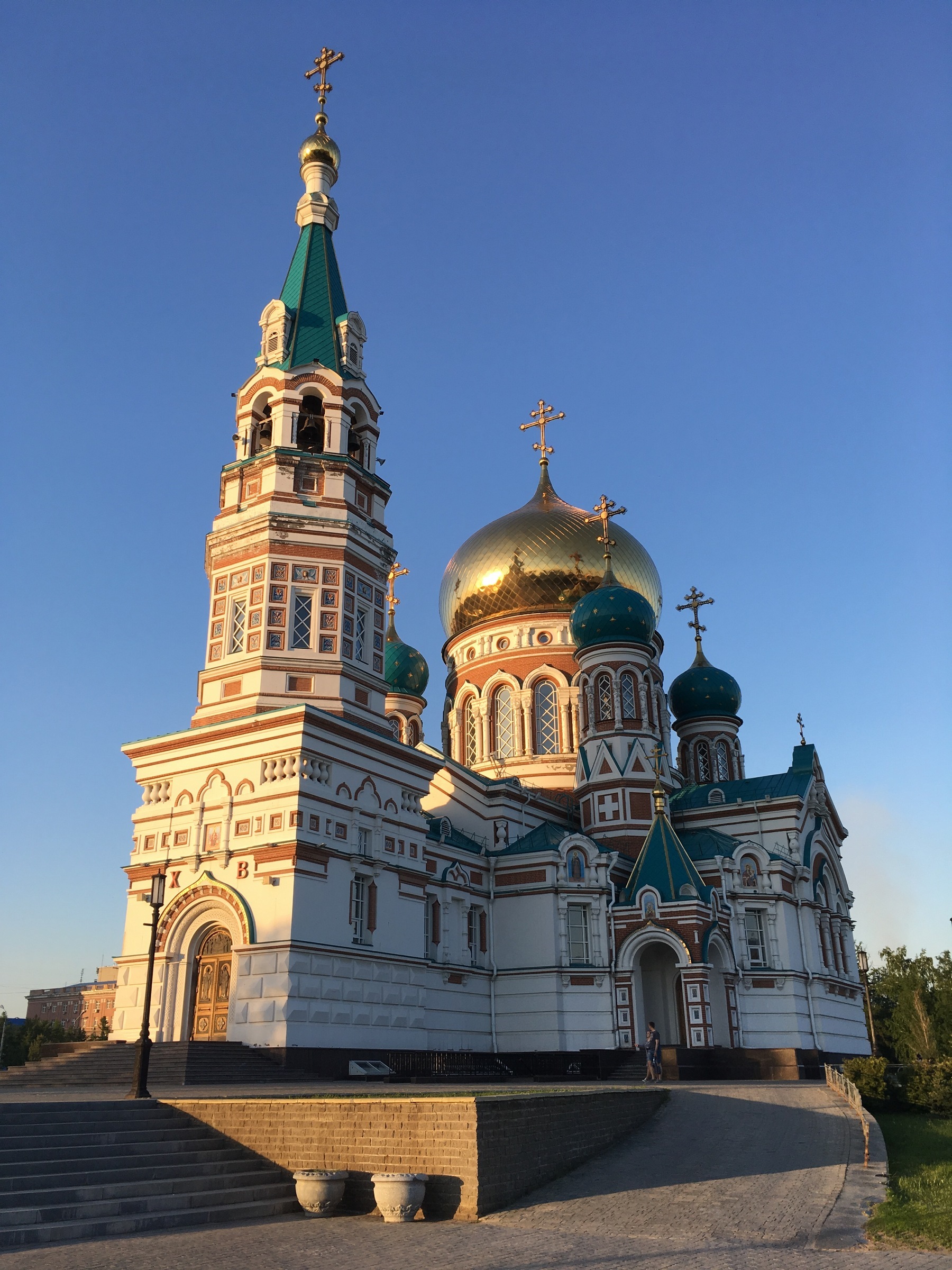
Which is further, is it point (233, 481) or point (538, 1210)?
point (233, 481)

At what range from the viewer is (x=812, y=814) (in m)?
31.5

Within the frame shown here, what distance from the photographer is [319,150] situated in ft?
93.1

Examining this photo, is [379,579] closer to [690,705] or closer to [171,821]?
[171,821]

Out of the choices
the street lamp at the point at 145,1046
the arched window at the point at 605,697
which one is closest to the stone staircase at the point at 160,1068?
the street lamp at the point at 145,1046

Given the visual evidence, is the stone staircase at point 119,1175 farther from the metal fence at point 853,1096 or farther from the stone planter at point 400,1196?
the metal fence at point 853,1096

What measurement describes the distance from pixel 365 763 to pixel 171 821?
4.17 m

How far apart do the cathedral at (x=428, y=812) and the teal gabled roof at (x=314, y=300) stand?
0.07 metres

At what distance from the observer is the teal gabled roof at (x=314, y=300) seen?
84.8 feet

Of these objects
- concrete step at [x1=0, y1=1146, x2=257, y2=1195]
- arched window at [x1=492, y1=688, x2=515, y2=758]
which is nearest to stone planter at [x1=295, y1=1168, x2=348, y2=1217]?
concrete step at [x1=0, y1=1146, x2=257, y2=1195]

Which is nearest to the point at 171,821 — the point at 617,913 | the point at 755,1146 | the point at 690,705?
the point at 617,913

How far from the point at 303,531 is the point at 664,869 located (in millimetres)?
11609

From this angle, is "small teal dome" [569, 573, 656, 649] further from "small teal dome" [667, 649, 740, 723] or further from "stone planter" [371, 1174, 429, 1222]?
"stone planter" [371, 1174, 429, 1222]

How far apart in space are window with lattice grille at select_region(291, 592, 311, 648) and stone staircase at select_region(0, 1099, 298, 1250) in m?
12.7

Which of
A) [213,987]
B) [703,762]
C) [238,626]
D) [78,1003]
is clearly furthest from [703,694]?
[78,1003]
